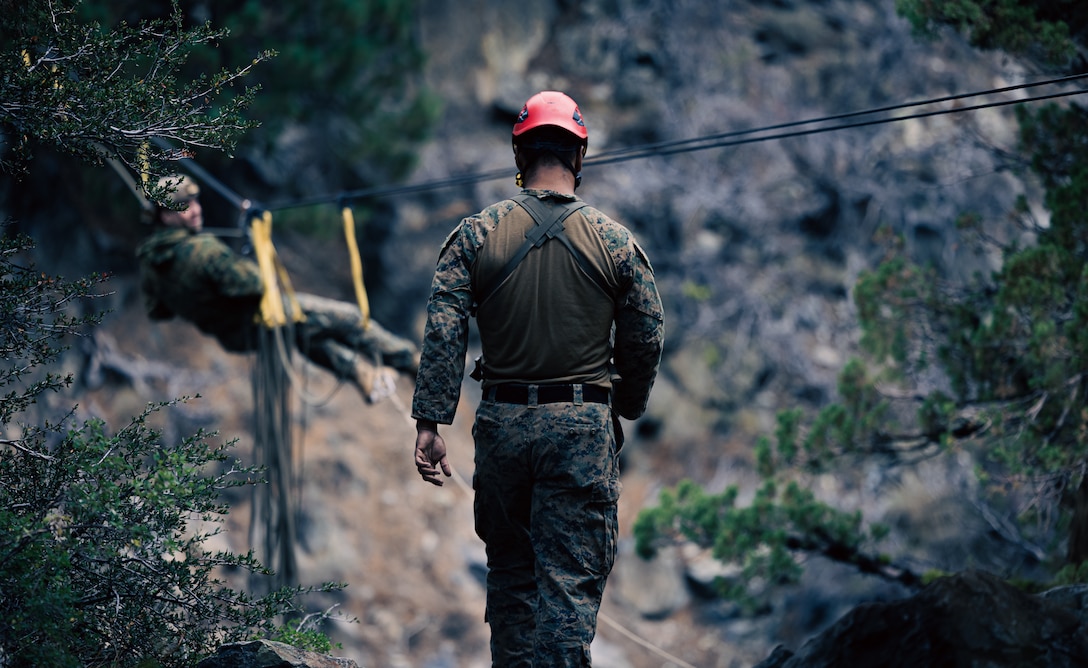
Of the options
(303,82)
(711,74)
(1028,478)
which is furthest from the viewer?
(711,74)

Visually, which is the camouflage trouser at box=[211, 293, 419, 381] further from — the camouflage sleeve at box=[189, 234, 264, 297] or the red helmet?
the red helmet

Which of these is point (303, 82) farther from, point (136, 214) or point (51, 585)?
point (51, 585)

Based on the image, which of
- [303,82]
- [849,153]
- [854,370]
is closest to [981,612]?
[854,370]

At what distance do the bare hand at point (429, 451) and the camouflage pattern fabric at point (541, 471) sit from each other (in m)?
0.04

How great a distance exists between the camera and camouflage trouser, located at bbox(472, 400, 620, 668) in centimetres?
284

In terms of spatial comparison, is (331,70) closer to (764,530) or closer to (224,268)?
(224,268)

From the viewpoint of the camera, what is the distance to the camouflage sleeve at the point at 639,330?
3104mm

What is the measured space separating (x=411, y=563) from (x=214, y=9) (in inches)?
254

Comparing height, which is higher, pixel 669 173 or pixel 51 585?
pixel 669 173

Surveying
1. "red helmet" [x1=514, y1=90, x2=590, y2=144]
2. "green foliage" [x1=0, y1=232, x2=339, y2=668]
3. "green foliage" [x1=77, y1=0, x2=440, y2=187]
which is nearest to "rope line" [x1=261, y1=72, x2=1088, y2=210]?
"red helmet" [x1=514, y1=90, x2=590, y2=144]

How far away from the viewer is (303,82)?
413 inches

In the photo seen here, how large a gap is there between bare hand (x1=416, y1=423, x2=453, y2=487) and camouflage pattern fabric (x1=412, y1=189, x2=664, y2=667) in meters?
0.04

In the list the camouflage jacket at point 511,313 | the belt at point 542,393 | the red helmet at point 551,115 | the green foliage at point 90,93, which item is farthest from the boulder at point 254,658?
the red helmet at point 551,115

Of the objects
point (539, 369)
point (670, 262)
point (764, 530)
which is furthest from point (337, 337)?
point (670, 262)
